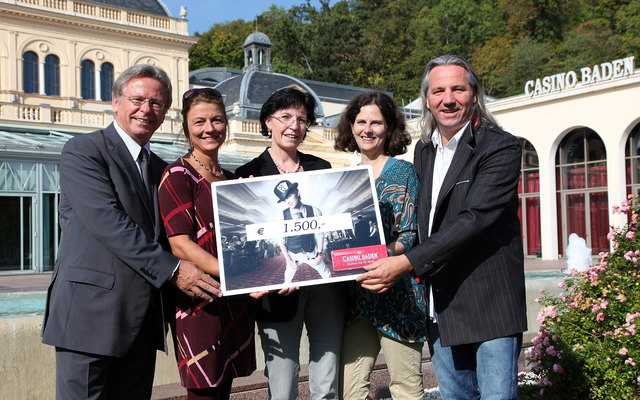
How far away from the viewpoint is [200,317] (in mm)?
2959

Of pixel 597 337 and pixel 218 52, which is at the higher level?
pixel 218 52

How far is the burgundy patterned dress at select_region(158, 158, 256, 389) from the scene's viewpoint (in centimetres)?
294

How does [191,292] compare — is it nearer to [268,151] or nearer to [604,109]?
[268,151]

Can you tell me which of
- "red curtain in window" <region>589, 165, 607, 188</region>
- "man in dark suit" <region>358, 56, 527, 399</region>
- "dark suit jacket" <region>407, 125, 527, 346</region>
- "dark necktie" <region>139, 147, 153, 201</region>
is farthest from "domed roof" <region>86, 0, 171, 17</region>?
"dark suit jacket" <region>407, 125, 527, 346</region>

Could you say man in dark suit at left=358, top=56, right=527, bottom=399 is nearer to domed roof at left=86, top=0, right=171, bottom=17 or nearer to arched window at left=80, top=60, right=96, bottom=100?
arched window at left=80, top=60, right=96, bottom=100

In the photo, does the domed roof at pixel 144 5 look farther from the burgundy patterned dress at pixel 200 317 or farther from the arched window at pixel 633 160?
the burgundy patterned dress at pixel 200 317

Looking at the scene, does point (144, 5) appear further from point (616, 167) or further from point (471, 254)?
point (471, 254)

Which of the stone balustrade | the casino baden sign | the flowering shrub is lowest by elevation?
the flowering shrub

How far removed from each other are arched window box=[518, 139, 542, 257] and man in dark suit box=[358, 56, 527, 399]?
23373 millimetres

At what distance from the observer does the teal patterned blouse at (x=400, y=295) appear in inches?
129

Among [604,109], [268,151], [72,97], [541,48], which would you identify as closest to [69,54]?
[72,97]

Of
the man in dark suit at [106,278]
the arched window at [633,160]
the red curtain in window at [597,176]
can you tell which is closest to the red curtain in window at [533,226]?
the red curtain in window at [597,176]

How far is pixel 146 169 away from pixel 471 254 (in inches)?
70.0

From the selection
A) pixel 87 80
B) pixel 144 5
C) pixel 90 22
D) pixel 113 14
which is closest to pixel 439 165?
pixel 87 80
